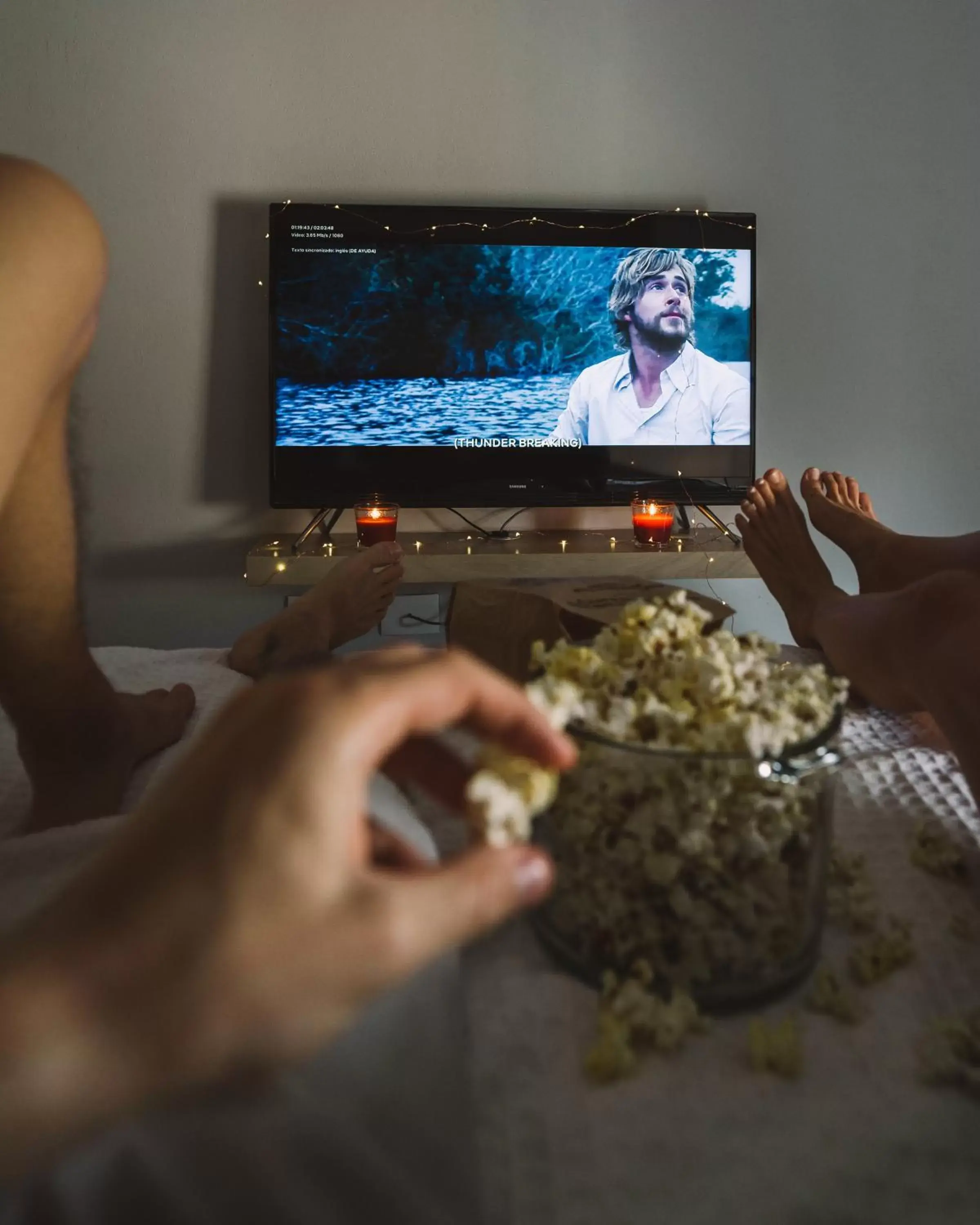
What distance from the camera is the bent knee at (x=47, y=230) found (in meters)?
0.52

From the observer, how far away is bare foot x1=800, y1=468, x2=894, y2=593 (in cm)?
145

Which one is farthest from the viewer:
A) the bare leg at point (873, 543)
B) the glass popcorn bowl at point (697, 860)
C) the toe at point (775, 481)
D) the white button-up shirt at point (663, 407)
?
the white button-up shirt at point (663, 407)

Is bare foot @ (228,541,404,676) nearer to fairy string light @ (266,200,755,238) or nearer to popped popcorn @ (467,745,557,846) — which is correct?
popped popcorn @ (467,745,557,846)

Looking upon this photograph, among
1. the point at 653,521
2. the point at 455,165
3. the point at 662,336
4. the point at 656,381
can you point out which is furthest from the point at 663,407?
the point at 455,165

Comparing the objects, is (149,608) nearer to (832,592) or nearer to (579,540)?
(579,540)

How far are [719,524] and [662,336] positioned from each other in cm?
47

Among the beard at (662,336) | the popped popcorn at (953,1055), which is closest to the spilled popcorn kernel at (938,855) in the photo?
the popped popcorn at (953,1055)

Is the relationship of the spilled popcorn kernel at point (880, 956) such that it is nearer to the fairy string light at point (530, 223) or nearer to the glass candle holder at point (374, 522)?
the glass candle holder at point (374, 522)

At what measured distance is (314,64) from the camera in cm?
216

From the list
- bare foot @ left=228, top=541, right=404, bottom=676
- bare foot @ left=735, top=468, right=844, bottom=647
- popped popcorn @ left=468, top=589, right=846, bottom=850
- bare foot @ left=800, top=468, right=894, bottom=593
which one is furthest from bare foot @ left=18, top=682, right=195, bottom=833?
bare foot @ left=800, top=468, right=894, bottom=593

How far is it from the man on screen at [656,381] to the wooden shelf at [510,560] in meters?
0.27

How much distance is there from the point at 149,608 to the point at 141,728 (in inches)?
61.7

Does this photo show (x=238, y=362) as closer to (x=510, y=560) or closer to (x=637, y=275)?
(x=510, y=560)

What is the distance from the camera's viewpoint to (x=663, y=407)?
2.24 meters
